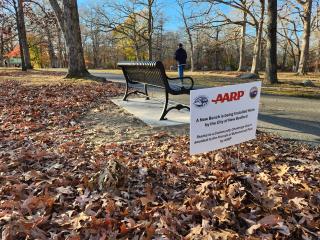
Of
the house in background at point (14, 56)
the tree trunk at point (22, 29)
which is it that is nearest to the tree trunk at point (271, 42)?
the tree trunk at point (22, 29)

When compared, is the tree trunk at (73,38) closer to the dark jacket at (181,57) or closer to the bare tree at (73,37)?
the bare tree at (73,37)

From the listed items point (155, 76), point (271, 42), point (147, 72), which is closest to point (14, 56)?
point (271, 42)

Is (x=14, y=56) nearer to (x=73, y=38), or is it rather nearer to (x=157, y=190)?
(x=73, y=38)

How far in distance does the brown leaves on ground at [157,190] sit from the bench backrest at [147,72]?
4.10 ft

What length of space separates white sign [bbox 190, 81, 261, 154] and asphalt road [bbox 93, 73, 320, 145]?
179cm

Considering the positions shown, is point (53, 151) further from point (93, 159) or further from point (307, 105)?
point (307, 105)

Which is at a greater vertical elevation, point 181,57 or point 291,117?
point 181,57

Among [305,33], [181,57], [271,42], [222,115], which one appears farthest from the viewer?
[305,33]

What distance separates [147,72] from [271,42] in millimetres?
8826

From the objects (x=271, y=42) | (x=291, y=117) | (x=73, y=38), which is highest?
(x=73, y=38)

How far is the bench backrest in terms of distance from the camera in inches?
227

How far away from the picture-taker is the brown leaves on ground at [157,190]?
9.04 ft

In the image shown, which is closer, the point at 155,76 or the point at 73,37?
the point at 155,76

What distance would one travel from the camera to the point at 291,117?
22.4 feet
